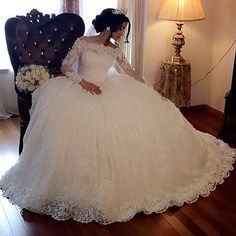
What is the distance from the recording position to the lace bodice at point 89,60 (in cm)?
278

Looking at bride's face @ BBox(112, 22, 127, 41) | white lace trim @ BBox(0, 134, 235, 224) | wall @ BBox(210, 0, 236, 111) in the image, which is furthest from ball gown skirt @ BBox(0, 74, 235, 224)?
wall @ BBox(210, 0, 236, 111)

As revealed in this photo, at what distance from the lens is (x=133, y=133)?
251 cm

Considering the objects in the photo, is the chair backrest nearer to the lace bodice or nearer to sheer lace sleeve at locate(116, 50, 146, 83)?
the lace bodice

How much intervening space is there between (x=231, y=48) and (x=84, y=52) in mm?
2027

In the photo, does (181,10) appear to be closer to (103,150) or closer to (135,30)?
(135,30)

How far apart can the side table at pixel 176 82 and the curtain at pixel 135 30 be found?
28 centimetres

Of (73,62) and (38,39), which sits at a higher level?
(38,39)

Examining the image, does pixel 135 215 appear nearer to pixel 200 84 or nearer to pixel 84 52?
pixel 84 52

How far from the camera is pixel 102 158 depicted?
240cm

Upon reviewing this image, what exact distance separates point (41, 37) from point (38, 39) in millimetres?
32

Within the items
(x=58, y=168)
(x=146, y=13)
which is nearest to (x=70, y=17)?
(x=146, y=13)

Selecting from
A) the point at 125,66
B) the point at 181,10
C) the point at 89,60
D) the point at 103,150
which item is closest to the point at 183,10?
the point at 181,10

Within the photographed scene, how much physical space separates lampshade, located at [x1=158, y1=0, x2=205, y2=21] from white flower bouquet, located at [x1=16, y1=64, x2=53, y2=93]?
5.20ft

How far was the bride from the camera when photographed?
237 cm
